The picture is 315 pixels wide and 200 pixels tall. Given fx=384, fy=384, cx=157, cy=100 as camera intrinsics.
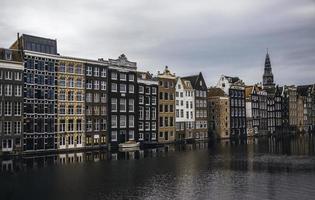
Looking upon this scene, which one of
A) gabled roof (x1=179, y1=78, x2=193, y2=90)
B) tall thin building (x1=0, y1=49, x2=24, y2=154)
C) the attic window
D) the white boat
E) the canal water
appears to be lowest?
the canal water

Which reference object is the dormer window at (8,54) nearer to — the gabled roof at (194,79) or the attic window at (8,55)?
the attic window at (8,55)

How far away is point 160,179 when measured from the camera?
48.8m

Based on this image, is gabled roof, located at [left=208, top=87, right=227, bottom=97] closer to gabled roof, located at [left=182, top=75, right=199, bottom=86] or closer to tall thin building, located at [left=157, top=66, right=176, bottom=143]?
gabled roof, located at [left=182, top=75, right=199, bottom=86]

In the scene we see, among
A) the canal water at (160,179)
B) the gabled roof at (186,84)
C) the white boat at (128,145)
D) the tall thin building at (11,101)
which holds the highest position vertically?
the gabled roof at (186,84)

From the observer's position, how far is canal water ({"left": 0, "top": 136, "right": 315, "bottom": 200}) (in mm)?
39750

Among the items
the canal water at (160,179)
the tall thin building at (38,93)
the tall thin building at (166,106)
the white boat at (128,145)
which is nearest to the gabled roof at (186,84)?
the tall thin building at (166,106)

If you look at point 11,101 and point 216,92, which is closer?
point 11,101

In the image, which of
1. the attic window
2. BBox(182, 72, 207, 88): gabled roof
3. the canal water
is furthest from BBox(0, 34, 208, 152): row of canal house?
the canal water

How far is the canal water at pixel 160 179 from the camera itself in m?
39.8

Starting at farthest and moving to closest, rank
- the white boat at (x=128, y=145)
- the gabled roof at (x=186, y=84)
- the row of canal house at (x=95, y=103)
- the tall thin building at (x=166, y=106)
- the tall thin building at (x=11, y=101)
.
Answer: the gabled roof at (x=186, y=84) → the tall thin building at (x=166, y=106) → the white boat at (x=128, y=145) → the row of canal house at (x=95, y=103) → the tall thin building at (x=11, y=101)

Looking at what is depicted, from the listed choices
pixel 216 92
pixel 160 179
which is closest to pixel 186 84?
pixel 216 92

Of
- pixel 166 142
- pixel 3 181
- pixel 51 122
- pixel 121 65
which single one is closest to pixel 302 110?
pixel 166 142

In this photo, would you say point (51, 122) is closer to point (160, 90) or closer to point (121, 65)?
point (121, 65)

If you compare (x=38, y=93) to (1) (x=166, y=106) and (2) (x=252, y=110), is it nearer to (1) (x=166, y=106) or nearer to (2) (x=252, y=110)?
(1) (x=166, y=106)
